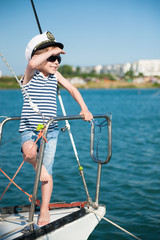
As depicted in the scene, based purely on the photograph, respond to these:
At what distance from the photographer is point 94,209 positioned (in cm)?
305

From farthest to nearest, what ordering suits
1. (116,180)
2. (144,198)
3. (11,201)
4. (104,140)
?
(104,140)
(116,180)
(144,198)
(11,201)

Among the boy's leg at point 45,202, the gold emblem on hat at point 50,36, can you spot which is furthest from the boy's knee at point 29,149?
the gold emblem on hat at point 50,36

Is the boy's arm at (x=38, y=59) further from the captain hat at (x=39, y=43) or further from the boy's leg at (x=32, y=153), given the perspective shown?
the boy's leg at (x=32, y=153)

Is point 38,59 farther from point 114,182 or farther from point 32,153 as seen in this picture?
point 114,182

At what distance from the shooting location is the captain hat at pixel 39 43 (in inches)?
99.7

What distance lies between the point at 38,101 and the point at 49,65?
35 cm

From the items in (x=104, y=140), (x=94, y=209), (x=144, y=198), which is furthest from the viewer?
(x=104, y=140)

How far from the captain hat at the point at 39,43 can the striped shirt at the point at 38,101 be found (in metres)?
0.25

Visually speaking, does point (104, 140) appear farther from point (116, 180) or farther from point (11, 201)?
point (11, 201)

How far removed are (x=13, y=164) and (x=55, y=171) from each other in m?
1.10

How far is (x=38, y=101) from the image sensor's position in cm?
274

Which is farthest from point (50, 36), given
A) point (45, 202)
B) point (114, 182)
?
point (114, 182)

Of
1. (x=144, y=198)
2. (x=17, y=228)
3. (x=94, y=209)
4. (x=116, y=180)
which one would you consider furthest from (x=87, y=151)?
(x=17, y=228)

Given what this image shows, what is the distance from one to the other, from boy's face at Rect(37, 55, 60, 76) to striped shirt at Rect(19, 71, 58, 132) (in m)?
0.07
